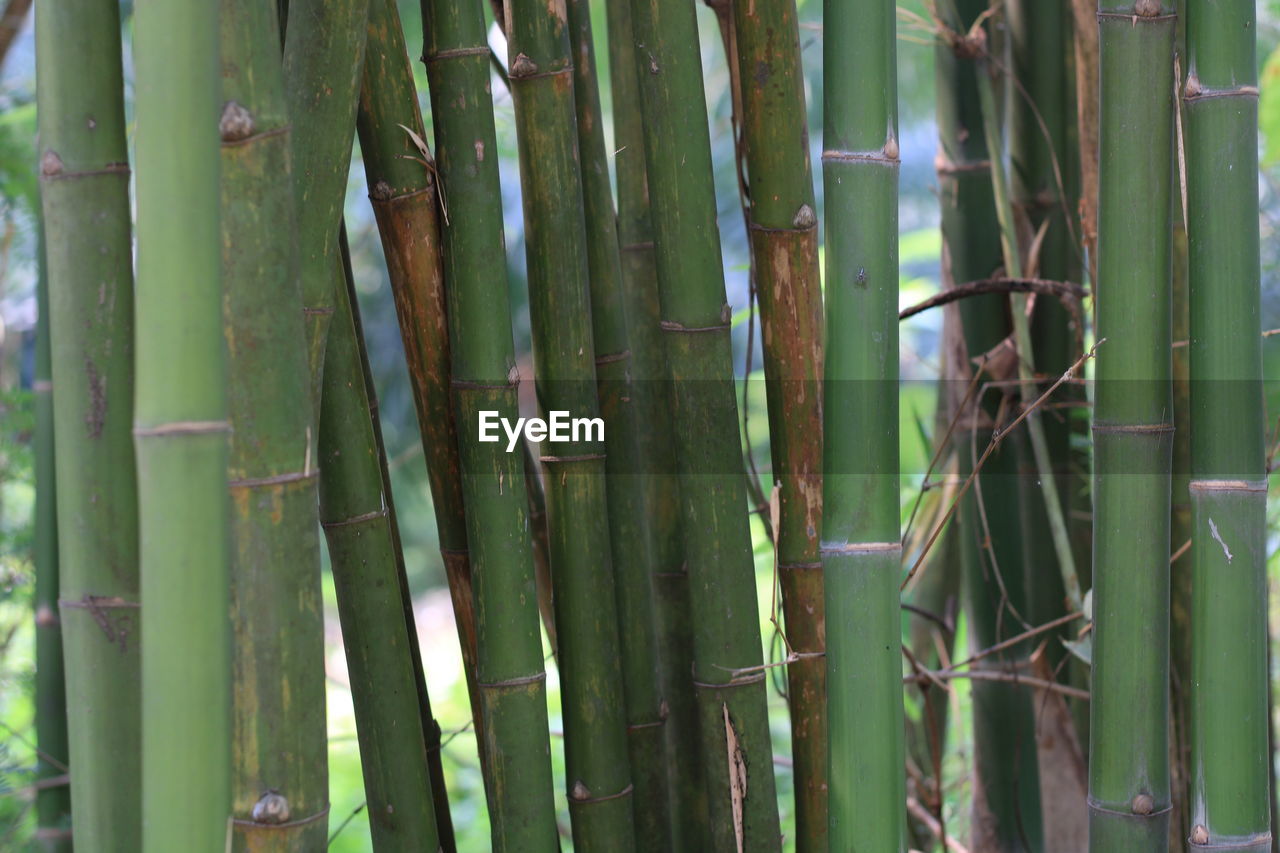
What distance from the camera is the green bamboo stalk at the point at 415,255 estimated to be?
2.04 feet

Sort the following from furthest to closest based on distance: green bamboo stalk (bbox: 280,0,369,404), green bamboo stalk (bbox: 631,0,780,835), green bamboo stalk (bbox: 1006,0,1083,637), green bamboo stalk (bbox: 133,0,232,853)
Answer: green bamboo stalk (bbox: 1006,0,1083,637), green bamboo stalk (bbox: 631,0,780,835), green bamboo stalk (bbox: 280,0,369,404), green bamboo stalk (bbox: 133,0,232,853)

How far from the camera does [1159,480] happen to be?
0.58 m

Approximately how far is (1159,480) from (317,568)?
420mm

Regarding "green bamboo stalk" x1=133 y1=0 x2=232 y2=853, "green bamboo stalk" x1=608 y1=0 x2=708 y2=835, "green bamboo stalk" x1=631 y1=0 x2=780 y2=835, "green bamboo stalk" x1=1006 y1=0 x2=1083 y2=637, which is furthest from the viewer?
"green bamboo stalk" x1=1006 y1=0 x2=1083 y2=637

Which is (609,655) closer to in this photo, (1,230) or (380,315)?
(1,230)

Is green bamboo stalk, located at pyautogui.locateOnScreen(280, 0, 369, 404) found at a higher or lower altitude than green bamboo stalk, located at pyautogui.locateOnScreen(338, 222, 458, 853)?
higher

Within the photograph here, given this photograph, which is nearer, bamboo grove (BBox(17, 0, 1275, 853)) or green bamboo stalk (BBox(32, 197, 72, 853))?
bamboo grove (BBox(17, 0, 1275, 853))

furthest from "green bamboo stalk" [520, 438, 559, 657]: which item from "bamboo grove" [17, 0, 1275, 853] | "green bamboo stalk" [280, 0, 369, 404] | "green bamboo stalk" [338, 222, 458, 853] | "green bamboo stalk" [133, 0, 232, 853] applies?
"green bamboo stalk" [133, 0, 232, 853]

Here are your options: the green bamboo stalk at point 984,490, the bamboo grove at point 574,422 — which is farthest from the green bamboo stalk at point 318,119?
the green bamboo stalk at point 984,490

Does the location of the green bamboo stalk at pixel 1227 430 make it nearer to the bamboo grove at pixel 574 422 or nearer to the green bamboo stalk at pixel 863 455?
the bamboo grove at pixel 574 422

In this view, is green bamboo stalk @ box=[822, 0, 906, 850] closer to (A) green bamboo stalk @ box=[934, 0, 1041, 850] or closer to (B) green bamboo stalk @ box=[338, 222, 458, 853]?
(B) green bamboo stalk @ box=[338, 222, 458, 853]

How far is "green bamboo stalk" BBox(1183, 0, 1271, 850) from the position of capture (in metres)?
0.55

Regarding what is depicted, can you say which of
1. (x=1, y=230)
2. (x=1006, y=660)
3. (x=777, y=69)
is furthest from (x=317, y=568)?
(x=1, y=230)

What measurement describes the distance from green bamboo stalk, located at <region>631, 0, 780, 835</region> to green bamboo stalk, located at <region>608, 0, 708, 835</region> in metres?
0.07
